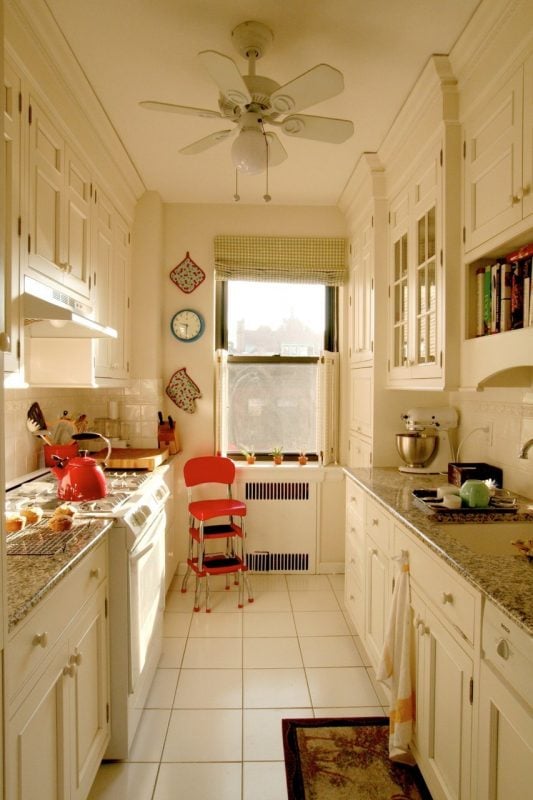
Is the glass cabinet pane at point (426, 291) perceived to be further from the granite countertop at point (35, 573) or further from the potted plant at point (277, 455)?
the granite countertop at point (35, 573)

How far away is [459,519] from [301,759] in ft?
3.58

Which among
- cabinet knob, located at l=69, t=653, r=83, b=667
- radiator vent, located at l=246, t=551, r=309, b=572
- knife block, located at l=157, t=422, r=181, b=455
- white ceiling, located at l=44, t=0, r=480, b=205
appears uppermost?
white ceiling, located at l=44, t=0, r=480, b=205

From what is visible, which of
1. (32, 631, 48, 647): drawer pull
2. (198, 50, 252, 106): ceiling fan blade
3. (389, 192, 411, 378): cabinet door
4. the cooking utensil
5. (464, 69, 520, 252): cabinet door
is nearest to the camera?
→ (32, 631, 48, 647): drawer pull

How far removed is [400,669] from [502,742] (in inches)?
24.5

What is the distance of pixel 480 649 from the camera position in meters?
1.25

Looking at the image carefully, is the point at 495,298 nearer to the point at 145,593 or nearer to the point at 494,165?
the point at 494,165

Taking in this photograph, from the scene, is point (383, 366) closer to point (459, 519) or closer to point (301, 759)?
point (459, 519)

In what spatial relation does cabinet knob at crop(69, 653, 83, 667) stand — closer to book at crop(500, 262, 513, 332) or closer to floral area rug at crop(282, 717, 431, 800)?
floral area rug at crop(282, 717, 431, 800)

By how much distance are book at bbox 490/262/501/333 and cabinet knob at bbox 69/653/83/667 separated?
182 cm

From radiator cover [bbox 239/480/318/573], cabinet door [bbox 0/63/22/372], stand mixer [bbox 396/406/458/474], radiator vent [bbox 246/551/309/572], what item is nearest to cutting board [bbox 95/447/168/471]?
radiator cover [bbox 239/480/318/573]

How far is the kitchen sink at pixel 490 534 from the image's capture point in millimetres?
1758

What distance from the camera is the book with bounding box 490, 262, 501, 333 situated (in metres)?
1.84

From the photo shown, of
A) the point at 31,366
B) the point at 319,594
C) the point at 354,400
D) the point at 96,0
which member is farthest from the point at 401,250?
the point at 319,594

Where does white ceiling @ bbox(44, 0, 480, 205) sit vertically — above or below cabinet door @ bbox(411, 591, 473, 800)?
above
